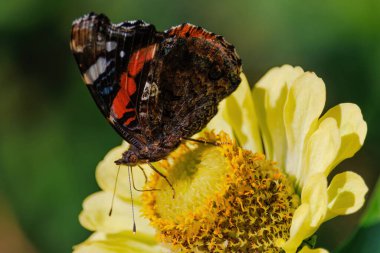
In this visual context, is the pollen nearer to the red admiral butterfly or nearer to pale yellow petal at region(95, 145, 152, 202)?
the red admiral butterfly

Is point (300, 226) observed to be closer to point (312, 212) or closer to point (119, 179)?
point (312, 212)

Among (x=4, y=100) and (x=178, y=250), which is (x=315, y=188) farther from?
(x=4, y=100)

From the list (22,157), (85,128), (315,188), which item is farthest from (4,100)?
(315,188)

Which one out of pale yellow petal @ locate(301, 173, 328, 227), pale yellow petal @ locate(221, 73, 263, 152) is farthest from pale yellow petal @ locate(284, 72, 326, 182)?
pale yellow petal @ locate(301, 173, 328, 227)

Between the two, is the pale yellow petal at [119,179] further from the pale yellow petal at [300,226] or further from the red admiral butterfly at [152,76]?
the pale yellow petal at [300,226]

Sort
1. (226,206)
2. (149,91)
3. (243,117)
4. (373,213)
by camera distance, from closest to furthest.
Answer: (373,213), (226,206), (149,91), (243,117)

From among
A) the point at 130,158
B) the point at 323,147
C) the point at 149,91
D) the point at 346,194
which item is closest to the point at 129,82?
the point at 149,91

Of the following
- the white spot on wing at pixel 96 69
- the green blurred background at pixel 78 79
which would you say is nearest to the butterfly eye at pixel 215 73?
the white spot on wing at pixel 96 69
